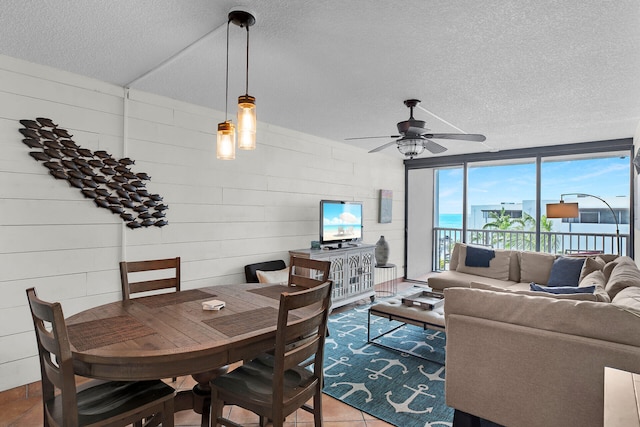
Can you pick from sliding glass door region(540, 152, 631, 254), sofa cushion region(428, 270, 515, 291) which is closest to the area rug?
sofa cushion region(428, 270, 515, 291)

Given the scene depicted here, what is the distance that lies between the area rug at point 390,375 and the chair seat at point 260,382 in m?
0.85

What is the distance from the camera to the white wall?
259 cm

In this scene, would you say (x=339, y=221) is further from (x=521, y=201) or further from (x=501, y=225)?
(x=521, y=201)

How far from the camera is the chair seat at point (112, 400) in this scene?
4.90 feet

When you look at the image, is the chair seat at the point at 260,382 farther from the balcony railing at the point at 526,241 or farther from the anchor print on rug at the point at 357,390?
the balcony railing at the point at 526,241

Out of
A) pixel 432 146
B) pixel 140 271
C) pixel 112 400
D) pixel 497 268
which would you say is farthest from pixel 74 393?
pixel 497 268

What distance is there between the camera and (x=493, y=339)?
1991 millimetres

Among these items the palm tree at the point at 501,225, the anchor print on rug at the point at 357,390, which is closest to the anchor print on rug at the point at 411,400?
the anchor print on rug at the point at 357,390

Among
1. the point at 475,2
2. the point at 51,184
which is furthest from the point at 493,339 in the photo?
the point at 51,184

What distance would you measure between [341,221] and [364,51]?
286 cm

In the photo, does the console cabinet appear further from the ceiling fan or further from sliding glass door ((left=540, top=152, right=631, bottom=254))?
sliding glass door ((left=540, top=152, right=631, bottom=254))

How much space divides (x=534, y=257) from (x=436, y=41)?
360cm

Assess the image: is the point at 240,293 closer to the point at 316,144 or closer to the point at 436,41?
the point at 436,41

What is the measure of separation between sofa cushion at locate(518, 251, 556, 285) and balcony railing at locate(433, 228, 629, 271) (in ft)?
3.06
